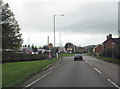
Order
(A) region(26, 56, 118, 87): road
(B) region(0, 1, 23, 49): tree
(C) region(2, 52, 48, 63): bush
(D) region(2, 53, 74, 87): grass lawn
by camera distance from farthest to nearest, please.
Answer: (B) region(0, 1, 23, 49): tree < (C) region(2, 52, 48, 63): bush < (D) region(2, 53, 74, 87): grass lawn < (A) region(26, 56, 118, 87): road

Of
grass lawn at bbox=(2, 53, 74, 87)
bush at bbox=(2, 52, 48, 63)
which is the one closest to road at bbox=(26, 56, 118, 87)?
grass lawn at bbox=(2, 53, 74, 87)

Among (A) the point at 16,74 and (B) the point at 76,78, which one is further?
(A) the point at 16,74

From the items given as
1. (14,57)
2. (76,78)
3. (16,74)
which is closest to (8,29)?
(14,57)

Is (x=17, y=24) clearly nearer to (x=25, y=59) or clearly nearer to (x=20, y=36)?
(x=20, y=36)

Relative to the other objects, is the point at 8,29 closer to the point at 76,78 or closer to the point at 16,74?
the point at 16,74

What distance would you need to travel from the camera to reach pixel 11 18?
1156 inches

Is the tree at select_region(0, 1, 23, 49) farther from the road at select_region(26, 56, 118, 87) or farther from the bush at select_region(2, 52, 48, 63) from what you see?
the road at select_region(26, 56, 118, 87)

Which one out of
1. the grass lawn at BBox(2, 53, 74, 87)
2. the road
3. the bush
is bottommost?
the road

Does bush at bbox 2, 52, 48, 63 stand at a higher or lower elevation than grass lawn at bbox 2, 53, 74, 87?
higher

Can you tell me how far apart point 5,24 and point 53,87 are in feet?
69.6

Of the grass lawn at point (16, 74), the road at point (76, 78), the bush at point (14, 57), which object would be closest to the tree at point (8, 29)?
the bush at point (14, 57)

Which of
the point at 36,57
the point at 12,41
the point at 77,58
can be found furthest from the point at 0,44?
the point at 77,58

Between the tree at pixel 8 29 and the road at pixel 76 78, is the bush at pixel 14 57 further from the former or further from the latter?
the road at pixel 76 78

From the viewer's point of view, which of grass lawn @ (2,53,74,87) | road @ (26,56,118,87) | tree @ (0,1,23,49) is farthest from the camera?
tree @ (0,1,23,49)
